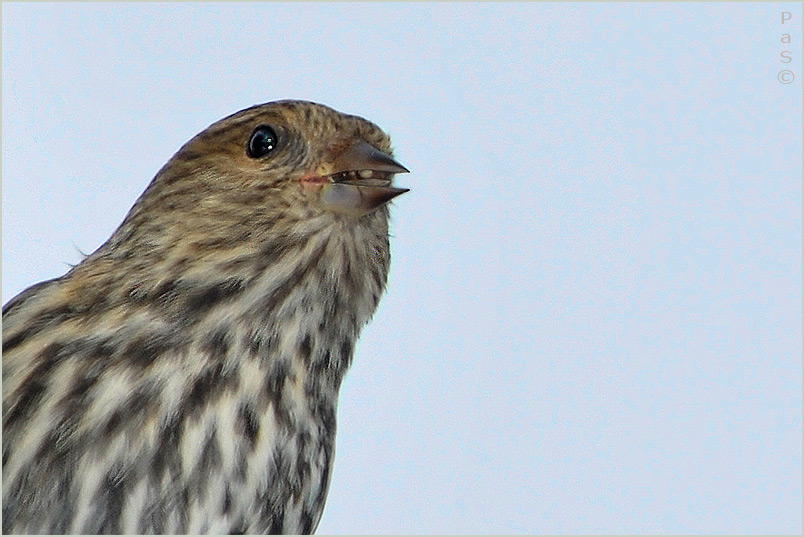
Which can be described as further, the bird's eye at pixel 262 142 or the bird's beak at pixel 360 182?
the bird's eye at pixel 262 142

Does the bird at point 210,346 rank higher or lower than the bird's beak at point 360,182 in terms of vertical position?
Answer: lower

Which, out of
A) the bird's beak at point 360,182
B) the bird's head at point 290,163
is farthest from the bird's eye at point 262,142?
the bird's beak at point 360,182

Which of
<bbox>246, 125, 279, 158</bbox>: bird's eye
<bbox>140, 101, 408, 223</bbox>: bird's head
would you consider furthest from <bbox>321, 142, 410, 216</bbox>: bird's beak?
<bbox>246, 125, 279, 158</bbox>: bird's eye

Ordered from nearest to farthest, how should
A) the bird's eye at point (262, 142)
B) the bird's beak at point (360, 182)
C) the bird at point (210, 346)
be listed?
the bird at point (210, 346) → the bird's beak at point (360, 182) → the bird's eye at point (262, 142)

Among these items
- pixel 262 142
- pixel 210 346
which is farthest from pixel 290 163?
pixel 210 346

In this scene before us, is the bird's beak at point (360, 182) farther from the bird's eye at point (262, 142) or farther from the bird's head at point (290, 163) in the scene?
the bird's eye at point (262, 142)

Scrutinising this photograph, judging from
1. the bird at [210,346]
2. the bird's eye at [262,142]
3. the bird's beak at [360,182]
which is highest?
the bird's eye at [262,142]

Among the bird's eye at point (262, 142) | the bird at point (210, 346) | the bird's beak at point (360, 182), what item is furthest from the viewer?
the bird's eye at point (262, 142)
